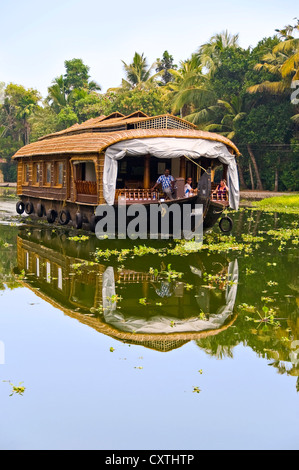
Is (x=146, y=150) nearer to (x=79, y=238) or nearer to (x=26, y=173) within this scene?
(x=79, y=238)

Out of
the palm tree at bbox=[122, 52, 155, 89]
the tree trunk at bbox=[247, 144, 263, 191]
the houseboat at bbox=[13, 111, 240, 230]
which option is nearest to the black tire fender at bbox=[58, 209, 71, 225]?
the houseboat at bbox=[13, 111, 240, 230]

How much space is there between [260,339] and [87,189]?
957 cm

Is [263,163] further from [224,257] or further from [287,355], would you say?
[287,355]

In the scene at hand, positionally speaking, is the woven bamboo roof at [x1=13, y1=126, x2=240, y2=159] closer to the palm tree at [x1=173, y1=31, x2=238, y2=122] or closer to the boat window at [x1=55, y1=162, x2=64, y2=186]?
the boat window at [x1=55, y1=162, x2=64, y2=186]

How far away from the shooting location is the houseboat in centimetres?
1350

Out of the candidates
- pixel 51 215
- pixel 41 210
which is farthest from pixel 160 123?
pixel 41 210

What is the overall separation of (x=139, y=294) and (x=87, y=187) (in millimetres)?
7215

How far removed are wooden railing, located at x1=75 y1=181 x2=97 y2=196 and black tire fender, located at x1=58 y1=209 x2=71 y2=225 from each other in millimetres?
1265

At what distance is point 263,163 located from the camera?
33312 mm

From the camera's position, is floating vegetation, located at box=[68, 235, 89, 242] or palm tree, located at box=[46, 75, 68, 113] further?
palm tree, located at box=[46, 75, 68, 113]
